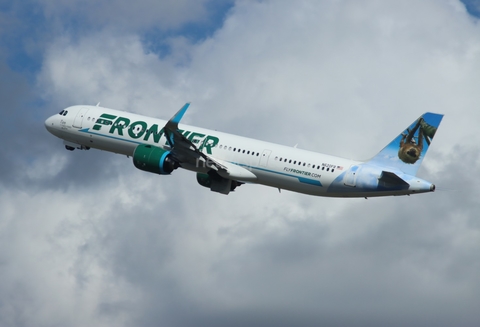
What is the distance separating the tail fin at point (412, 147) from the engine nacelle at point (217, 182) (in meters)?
11.8

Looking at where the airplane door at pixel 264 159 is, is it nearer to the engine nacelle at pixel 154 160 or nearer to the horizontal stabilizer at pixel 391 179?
the engine nacelle at pixel 154 160

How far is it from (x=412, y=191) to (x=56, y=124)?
31158 mm

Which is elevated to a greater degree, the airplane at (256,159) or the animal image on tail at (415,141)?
the animal image on tail at (415,141)

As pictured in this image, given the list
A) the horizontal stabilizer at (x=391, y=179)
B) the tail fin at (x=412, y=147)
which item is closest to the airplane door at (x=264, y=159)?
the tail fin at (x=412, y=147)

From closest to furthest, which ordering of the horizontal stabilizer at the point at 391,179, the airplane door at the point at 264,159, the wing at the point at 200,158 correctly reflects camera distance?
the horizontal stabilizer at the point at 391,179, the airplane door at the point at 264,159, the wing at the point at 200,158

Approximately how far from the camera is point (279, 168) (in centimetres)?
6994

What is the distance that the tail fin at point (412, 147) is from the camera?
69.1 metres

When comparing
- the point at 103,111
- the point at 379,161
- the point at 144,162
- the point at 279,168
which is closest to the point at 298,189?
the point at 279,168

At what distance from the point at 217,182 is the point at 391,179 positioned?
14.7 metres

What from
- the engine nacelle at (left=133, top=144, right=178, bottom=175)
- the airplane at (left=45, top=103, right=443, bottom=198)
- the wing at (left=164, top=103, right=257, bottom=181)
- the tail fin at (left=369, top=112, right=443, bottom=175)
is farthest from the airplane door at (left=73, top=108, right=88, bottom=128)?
the tail fin at (left=369, top=112, right=443, bottom=175)

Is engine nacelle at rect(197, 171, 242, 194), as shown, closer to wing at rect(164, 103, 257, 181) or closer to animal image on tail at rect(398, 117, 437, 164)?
wing at rect(164, 103, 257, 181)

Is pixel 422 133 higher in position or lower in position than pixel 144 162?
higher

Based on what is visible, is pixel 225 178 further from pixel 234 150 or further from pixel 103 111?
pixel 103 111

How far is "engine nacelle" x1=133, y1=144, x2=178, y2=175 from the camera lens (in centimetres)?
7081
